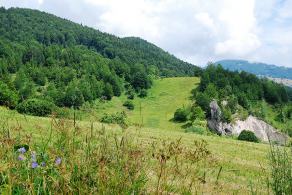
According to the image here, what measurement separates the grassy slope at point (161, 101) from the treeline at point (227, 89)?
18.4ft

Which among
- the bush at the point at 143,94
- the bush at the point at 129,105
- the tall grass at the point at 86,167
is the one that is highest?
the bush at the point at 143,94

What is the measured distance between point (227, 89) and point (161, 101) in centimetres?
Answer: 2493

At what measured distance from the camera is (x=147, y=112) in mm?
128875

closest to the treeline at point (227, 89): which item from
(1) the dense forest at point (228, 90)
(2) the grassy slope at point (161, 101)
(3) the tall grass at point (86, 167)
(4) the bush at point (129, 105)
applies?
(1) the dense forest at point (228, 90)

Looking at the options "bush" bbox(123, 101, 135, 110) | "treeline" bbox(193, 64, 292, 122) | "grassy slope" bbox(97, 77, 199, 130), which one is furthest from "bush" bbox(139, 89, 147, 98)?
"treeline" bbox(193, 64, 292, 122)

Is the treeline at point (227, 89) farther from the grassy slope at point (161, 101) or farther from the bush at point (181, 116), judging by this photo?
the bush at point (181, 116)

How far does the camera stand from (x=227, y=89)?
121m

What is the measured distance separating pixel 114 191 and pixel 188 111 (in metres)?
108

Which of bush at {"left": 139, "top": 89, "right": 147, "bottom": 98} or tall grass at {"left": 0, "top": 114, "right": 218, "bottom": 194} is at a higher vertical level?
bush at {"left": 139, "top": 89, "right": 147, "bottom": 98}

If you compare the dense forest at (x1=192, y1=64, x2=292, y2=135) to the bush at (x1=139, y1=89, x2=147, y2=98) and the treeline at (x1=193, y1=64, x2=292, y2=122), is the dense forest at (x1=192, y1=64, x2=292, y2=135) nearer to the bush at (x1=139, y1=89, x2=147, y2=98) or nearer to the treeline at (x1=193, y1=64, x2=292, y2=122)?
the treeline at (x1=193, y1=64, x2=292, y2=122)

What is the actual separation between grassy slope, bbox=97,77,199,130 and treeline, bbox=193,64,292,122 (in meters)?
5.61

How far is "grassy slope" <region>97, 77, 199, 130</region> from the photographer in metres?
122

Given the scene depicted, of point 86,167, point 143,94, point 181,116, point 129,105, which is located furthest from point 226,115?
point 86,167

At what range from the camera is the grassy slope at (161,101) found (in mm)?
121856
